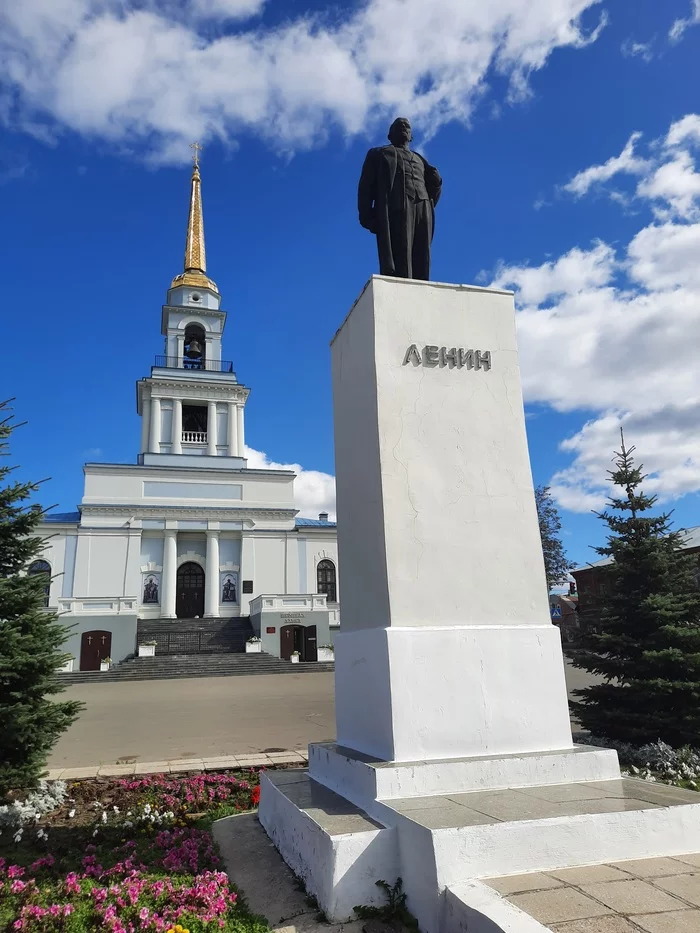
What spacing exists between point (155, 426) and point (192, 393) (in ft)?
9.21

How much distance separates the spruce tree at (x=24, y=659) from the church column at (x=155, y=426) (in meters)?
29.5

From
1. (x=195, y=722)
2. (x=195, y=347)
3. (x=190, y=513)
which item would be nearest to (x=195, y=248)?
(x=195, y=347)

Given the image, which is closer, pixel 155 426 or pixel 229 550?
pixel 229 550

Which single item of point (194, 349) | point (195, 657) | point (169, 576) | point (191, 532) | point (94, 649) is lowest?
point (195, 657)

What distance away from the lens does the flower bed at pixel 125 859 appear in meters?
3.15

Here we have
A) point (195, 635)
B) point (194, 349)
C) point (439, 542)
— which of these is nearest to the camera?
point (439, 542)

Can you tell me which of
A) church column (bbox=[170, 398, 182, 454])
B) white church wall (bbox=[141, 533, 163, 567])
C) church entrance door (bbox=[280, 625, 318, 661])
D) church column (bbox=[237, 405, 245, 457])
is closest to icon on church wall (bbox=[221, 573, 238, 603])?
white church wall (bbox=[141, 533, 163, 567])

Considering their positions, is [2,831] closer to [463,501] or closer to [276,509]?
[463,501]

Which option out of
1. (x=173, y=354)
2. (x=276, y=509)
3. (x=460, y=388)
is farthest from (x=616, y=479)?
(x=173, y=354)

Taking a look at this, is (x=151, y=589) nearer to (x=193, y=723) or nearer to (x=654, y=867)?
(x=193, y=723)

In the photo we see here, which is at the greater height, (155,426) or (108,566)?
(155,426)

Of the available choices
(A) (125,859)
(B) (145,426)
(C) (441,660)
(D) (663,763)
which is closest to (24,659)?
(A) (125,859)

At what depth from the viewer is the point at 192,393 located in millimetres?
36500

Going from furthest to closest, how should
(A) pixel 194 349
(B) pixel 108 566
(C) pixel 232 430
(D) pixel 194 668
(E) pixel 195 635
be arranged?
1. (A) pixel 194 349
2. (C) pixel 232 430
3. (B) pixel 108 566
4. (E) pixel 195 635
5. (D) pixel 194 668
